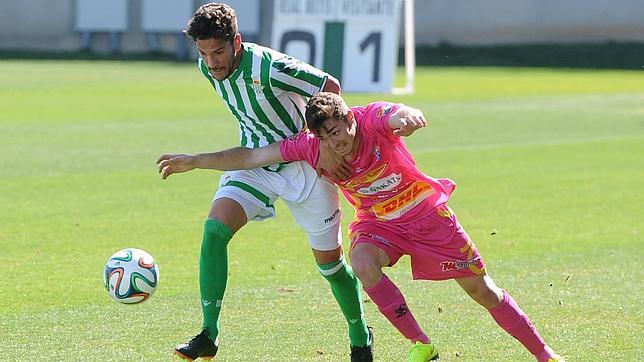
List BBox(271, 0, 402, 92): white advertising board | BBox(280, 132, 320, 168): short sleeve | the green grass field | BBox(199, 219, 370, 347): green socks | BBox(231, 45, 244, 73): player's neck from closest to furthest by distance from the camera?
BBox(280, 132, 320, 168): short sleeve, BBox(199, 219, 370, 347): green socks, BBox(231, 45, 244, 73): player's neck, the green grass field, BBox(271, 0, 402, 92): white advertising board

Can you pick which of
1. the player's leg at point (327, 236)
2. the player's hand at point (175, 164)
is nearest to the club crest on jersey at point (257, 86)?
the player's leg at point (327, 236)

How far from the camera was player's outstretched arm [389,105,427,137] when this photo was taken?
5734mm

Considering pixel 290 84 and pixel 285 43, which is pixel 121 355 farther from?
pixel 285 43

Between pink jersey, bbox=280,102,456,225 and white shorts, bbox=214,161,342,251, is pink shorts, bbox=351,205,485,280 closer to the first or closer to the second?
pink jersey, bbox=280,102,456,225

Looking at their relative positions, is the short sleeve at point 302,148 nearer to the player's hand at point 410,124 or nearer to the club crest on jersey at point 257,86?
the club crest on jersey at point 257,86

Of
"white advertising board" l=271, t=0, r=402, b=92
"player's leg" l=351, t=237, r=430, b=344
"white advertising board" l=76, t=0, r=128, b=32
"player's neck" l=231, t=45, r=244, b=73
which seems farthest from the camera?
"white advertising board" l=76, t=0, r=128, b=32

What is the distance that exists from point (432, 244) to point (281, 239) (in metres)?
4.38

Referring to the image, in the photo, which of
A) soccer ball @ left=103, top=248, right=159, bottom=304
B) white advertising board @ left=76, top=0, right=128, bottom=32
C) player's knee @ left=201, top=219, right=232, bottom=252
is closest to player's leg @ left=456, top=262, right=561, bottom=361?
player's knee @ left=201, top=219, right=232, bottom=252

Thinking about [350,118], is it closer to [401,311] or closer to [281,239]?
[401,311]

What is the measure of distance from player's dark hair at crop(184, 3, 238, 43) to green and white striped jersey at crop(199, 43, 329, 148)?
0.34 meters

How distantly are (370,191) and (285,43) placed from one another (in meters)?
20.1

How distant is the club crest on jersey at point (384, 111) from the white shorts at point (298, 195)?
29.9 inches

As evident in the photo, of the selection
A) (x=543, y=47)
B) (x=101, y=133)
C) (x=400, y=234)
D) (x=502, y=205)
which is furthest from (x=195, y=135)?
(x=543, y=47)

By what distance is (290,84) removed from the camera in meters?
6.68
